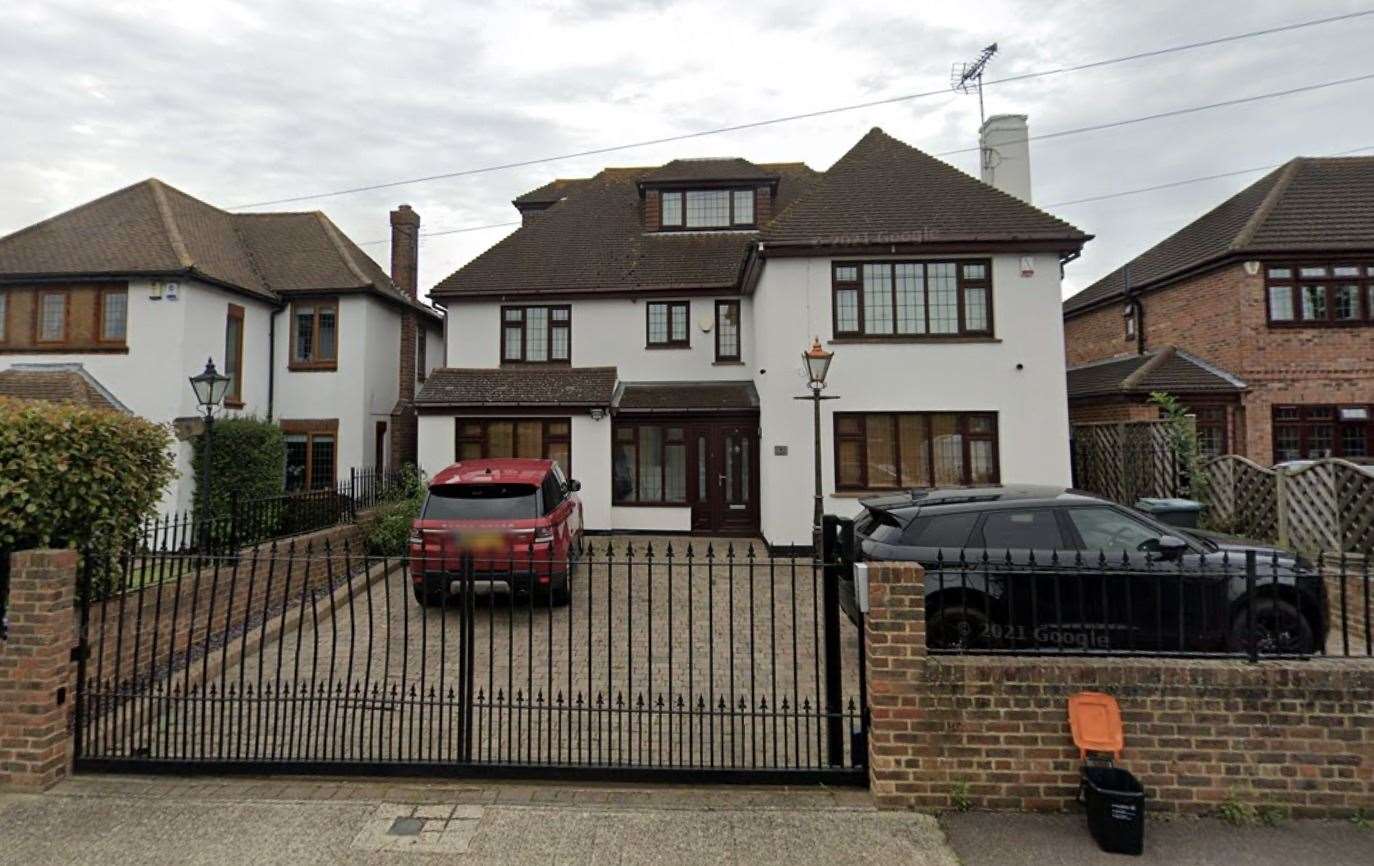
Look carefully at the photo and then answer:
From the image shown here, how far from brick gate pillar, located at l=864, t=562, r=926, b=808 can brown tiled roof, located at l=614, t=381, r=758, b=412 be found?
9.12 meters

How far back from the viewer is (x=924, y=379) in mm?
11203

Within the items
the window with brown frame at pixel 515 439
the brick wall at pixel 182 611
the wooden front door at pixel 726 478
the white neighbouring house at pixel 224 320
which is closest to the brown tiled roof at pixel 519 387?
the window with brown frame at pixel 515 439

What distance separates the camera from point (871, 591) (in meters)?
3.75

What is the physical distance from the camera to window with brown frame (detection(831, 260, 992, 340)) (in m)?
11.3

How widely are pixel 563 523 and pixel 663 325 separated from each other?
24.6ft

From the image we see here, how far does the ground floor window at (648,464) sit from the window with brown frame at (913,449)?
11.5ft

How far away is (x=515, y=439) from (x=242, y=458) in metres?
5.52

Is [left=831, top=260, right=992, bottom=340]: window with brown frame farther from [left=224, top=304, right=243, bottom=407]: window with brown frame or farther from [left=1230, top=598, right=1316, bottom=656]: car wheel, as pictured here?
[left=224, top=304, right=243, bottom=407]: window with brown frame

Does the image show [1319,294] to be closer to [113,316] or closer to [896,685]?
[896,685]

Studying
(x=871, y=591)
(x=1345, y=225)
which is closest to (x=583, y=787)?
(x=871, y=591)

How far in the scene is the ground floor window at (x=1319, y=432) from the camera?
12898mm

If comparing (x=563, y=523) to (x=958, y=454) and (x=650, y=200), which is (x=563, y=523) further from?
(x=650, y=200)

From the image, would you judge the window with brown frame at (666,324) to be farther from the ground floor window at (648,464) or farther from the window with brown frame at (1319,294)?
the window with brown frame at (1319,294)

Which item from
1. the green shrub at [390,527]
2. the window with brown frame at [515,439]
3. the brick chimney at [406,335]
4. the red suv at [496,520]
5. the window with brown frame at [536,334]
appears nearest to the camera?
the red suv at [496,520]
